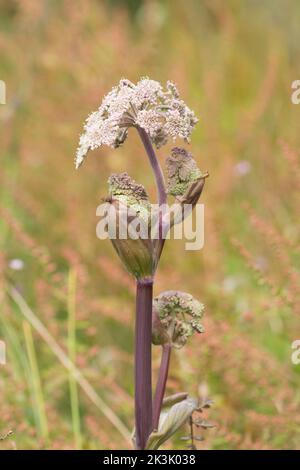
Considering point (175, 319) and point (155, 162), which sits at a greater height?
point (155, 162)

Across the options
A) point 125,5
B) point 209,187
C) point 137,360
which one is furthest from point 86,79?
point 125,5

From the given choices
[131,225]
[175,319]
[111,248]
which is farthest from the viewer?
[111,248]

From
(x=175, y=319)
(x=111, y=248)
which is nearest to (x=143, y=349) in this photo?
(x=175, y=319)

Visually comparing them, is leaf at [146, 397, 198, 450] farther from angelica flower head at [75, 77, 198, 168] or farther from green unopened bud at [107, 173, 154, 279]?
angelica flower head at [75, 77, 198, 168]

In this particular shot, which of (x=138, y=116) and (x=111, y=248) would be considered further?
(x=111, y=248)

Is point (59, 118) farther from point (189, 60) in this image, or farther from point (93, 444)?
point (93, 444)

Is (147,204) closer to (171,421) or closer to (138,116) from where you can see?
(138,116)

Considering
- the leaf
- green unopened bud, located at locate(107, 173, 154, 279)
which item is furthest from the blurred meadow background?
green unopened bud, located at locate(107, 173, 154, 279)
